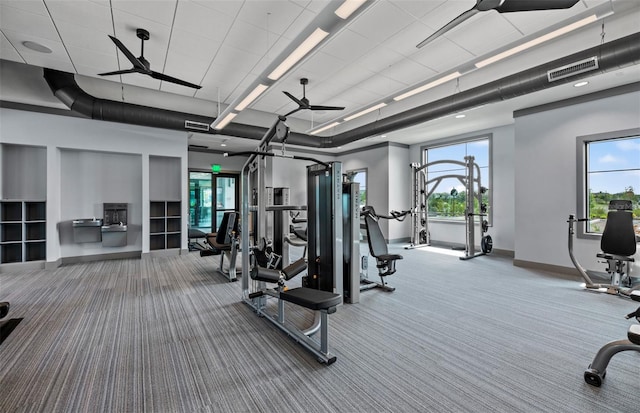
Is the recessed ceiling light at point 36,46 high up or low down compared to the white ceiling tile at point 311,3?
down

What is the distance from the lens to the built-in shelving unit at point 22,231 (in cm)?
516

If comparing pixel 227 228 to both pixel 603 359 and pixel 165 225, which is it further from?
pixel 603 359

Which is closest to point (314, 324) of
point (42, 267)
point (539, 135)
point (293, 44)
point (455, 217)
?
point (293, 44)

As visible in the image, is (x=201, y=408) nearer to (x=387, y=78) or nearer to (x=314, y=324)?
(x=314, y=324)

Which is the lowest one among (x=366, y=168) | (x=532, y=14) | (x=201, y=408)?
(x=201, y=408)

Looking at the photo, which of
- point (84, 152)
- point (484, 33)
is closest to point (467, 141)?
point (484, 33)

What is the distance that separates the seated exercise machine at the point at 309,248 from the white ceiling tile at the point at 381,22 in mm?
1513

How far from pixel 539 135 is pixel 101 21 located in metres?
6.95

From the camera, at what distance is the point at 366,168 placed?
9.27 m

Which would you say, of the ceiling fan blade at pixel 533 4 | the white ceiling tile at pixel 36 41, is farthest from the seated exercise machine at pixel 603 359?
the white ceiling tile at pixel 36 41

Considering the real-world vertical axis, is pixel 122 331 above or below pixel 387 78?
below

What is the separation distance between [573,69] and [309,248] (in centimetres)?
374

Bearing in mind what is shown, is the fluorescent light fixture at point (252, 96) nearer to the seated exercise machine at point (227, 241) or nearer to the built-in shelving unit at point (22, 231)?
the seated exercise machine at point (227, 241)

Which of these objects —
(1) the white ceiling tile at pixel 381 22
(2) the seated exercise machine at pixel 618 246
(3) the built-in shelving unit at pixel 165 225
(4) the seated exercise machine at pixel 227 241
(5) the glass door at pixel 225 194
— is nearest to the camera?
(1) the white ceiling tile at pixel 381 22
